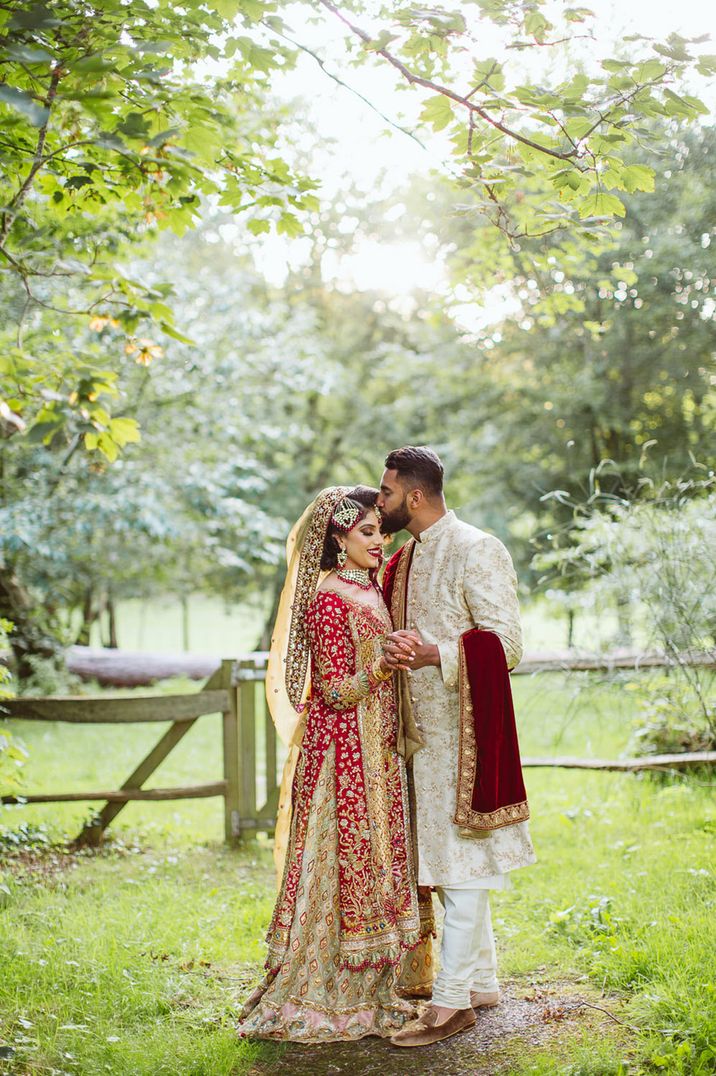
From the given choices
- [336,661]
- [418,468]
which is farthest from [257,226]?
[336,661]

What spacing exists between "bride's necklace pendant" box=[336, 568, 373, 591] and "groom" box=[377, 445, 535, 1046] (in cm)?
25

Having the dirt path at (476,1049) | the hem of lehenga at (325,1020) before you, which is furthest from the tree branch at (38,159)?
the dirt path at (476,1049)

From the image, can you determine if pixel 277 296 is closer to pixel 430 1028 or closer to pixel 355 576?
pixel 355 576

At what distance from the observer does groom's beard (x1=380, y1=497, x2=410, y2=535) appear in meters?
4.04

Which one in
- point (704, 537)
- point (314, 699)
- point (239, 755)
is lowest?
point (239, 755)

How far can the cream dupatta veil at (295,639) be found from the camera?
396cm

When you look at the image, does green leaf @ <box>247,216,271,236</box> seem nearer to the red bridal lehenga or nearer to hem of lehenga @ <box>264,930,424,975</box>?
the red bridal lehenga

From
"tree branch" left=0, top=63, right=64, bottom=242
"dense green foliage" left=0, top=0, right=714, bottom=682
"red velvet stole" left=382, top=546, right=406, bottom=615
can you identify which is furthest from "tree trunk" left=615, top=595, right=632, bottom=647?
"tree branch" left=0, top=63, right=64, bottom=242

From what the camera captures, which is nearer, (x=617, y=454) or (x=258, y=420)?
(x=617, y=454)

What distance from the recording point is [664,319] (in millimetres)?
10031

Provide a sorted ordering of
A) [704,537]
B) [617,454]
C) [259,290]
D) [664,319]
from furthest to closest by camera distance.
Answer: [259,290] → [617,454] → [664,319] → [704,537]

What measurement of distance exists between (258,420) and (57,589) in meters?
3.90

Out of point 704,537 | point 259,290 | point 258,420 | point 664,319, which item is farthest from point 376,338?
point 704,537

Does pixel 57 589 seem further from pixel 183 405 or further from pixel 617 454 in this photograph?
pixel 617 454
